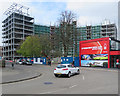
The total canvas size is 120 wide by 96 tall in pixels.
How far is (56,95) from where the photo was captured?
7820mm

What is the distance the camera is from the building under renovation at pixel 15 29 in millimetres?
87438

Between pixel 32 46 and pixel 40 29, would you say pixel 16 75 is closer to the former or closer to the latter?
pixel 32 46

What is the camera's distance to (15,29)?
292ft

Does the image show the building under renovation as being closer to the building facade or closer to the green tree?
the building facade

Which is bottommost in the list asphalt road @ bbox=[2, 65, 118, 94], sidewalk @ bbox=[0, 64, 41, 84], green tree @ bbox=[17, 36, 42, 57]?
sidewalk @ bbox=[0, 64, 41, 84]

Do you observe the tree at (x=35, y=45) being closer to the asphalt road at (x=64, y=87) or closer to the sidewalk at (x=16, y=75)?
the sidewalk at (x=16, y=75)

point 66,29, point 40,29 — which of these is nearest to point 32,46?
point 66,29

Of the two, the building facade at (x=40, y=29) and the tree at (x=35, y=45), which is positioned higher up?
the building facade at (x=40, y=29)

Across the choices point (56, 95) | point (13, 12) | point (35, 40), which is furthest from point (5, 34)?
point (56, 95)

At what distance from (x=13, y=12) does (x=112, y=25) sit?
211 feet

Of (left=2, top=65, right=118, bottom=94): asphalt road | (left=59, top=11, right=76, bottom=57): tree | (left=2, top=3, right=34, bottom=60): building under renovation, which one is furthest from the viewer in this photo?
(left=2, top=3, right=34, bottom=60): building under renovation

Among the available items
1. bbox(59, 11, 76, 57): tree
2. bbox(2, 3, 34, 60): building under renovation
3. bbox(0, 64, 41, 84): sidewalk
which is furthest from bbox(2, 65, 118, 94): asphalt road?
bbox(2, 3, 34, 60): building under renovation

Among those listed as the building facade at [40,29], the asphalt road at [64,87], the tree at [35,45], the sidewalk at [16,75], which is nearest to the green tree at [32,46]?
the tree at [35,45]

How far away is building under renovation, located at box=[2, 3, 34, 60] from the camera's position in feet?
287
